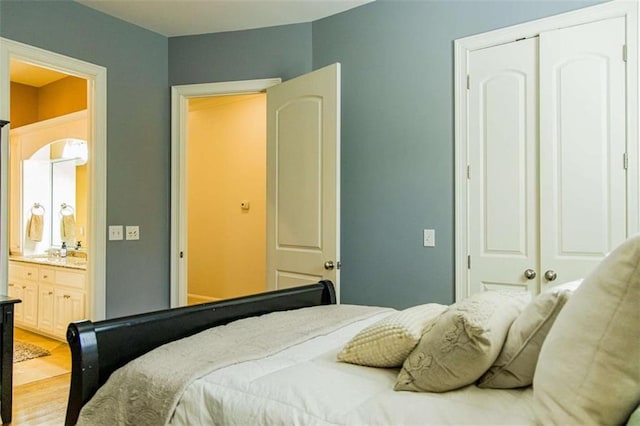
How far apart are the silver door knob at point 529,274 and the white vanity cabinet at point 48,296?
3.65 m

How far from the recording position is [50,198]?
544 centimetres

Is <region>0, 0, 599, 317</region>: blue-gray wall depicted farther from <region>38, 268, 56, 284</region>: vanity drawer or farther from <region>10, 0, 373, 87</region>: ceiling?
<region>38, 268, 56, 284</region>: vanity drawer

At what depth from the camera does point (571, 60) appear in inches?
98.0

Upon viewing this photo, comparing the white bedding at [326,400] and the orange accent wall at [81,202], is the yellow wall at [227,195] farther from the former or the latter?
the white bedding at [326,400]

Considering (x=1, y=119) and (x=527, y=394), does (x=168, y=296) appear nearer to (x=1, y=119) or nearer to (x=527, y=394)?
(x=1, y=119)

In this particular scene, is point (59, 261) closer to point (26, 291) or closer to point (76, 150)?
point (26, 291)

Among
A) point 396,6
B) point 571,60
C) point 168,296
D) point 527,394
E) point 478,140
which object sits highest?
point 396,6

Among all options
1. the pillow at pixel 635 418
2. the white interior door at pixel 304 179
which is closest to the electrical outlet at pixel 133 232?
the white interior door at pixel 304 179

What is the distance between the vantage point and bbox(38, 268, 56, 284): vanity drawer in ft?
14.6

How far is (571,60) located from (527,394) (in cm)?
208

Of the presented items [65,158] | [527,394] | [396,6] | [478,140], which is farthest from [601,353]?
[65,158]

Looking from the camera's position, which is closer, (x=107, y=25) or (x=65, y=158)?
(x=107, y=25)

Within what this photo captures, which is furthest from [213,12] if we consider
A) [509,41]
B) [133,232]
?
[509,41]

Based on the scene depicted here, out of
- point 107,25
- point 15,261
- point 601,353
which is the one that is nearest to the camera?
point 601,353
